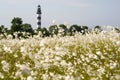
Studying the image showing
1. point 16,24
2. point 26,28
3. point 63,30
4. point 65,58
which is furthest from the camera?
point 26,28

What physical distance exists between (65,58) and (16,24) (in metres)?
39.9

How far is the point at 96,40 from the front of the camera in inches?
512

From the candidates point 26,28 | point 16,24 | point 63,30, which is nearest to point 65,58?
point 63,30

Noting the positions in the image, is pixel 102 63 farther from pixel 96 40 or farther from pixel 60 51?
pixel 96 40

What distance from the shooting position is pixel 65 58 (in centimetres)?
953

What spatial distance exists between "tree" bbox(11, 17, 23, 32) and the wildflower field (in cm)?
3527

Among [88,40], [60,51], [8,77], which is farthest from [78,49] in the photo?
[8,77]

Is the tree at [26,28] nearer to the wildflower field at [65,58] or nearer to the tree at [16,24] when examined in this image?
the tree at [16,24]

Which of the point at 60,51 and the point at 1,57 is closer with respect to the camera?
the point at 60,51

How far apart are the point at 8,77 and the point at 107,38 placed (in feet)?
23.5

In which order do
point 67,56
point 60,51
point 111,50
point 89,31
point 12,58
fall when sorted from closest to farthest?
point 60,51, point 12,58, point 67,56, point 111,50, point 89,31

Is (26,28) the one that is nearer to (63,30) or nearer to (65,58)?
(63,30)

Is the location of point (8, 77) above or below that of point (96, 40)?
below


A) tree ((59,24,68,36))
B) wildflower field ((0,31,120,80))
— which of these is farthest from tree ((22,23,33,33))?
wildflower field ((0,31,120,80))
